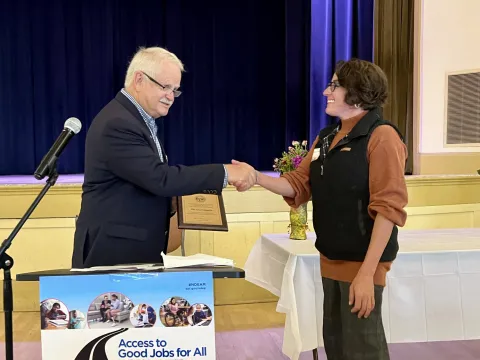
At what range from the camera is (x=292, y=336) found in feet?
7.04

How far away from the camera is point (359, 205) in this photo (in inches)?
65.7

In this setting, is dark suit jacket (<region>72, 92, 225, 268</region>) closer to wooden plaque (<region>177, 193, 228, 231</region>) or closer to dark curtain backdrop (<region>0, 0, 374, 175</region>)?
wooden plaque (<region>177, 193, 228, 231</region>)

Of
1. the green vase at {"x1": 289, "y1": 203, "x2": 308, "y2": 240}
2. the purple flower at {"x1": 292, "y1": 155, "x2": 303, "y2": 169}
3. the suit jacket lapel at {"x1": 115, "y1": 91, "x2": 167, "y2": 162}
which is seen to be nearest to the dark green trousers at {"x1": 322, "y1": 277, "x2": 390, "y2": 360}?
the suit jacket lapel at {"x1": 115, "y1": 91, "x2": 167, "y2": 162}

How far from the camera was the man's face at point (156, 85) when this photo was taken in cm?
180

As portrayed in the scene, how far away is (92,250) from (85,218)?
0.36 ft

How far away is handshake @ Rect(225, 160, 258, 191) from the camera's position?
183 centimetres

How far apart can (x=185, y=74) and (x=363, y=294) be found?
4.95 metres

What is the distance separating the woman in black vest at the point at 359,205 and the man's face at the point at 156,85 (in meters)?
0.53

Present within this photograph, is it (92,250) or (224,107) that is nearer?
(92,250)

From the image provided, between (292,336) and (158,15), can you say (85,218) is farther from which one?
(158,15)

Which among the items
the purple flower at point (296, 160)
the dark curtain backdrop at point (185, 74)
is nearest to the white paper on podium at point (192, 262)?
the purple flower at point (296, 160)

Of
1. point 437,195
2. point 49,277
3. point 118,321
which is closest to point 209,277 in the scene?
point 118,321

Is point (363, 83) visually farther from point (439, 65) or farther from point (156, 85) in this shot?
Result: point (439, 65)

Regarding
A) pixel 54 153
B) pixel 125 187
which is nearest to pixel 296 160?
pixel 125 187
